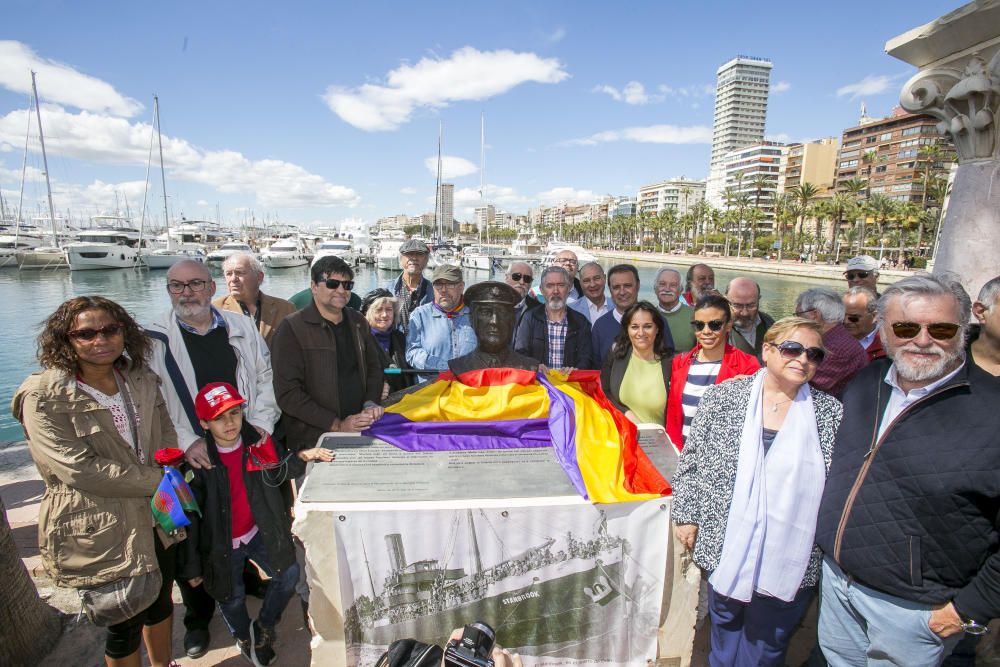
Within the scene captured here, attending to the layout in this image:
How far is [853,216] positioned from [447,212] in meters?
145

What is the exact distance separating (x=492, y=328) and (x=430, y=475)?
1.04m

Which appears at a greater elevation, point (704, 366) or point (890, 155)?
point (890, 155)

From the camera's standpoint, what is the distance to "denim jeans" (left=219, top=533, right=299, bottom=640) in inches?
109

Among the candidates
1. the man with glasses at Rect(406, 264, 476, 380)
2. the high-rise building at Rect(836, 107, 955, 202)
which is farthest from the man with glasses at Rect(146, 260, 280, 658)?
the high-rise building at Rect(836, 107, 955, 202)

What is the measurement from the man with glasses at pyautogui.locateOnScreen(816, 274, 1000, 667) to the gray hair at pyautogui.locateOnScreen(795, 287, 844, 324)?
1.19 metres

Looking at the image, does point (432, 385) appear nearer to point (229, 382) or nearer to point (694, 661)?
point (229, 382)

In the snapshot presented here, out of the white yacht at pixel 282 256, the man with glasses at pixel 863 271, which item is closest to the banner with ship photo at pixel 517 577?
the man with glasses at pixel 863 271

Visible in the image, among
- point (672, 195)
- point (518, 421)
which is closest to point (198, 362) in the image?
point (518, 421)

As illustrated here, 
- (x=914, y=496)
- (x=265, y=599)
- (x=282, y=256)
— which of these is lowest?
(x=265, y=599)

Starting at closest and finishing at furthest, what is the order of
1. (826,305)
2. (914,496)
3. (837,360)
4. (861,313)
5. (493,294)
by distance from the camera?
(914,496) → (837,360) → (493,294) → (826,305) → (861,313)

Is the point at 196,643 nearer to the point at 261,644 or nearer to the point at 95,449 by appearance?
the point at 261,644

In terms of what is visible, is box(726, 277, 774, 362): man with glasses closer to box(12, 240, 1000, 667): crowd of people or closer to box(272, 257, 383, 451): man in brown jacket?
box(12, 240, 1000, 667): crowd of people

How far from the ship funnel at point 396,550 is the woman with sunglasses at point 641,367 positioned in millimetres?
1732

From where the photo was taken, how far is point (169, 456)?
2.39 metres
